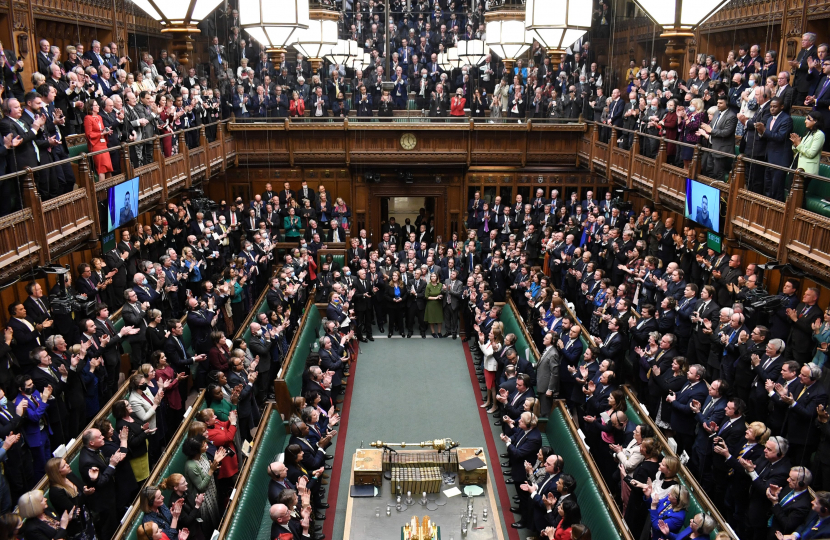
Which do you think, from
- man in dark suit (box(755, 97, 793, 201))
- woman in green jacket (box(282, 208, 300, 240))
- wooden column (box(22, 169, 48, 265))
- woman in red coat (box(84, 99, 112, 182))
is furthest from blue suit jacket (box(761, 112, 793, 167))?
woman in green jacket (box(282, 208, 300, 240))

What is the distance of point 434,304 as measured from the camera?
43.1ft

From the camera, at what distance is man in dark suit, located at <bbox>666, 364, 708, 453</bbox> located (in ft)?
23.5

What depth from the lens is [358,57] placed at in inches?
599

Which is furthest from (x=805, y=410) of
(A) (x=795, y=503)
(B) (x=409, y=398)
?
(B) (x=409, y=398)

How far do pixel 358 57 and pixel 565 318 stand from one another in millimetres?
8860

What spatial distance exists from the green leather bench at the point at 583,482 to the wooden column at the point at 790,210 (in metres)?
3.13

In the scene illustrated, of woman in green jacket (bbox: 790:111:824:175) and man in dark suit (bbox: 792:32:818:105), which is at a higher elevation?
man in dark suit (bbox: 792:32:818:105)

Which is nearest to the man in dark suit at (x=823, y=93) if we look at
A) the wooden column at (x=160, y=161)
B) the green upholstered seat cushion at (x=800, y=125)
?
the green upholstered seat cushion at (x=800, y=125)

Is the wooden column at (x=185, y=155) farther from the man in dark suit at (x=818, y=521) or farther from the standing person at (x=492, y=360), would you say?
the man in dark suit at (x=818, y=521)

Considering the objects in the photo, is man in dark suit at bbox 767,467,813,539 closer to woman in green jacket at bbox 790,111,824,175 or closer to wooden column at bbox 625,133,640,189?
woman in green jacket at bbox 790,111,824,175

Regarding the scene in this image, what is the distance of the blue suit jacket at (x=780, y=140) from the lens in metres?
7.75

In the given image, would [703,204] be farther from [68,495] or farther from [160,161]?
[160,161]

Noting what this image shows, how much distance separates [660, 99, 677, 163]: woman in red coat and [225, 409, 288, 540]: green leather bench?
7.72 m

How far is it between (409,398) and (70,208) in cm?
563
